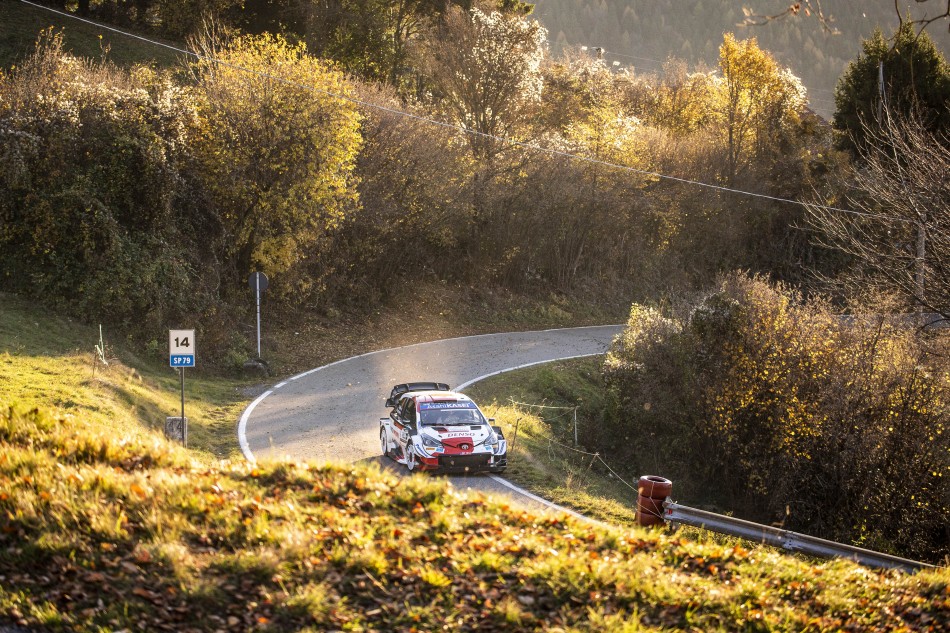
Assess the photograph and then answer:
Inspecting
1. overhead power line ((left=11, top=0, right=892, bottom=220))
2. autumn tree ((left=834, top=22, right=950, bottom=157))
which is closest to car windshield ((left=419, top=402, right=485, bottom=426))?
overhead power line ((left=11, top=0, right=892, bottom=220))

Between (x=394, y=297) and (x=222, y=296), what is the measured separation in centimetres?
914

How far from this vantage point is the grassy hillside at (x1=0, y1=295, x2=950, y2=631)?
659cm

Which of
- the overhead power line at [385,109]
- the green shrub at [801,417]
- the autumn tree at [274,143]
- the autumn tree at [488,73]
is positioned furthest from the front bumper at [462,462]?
the autumn tree at [488,73]

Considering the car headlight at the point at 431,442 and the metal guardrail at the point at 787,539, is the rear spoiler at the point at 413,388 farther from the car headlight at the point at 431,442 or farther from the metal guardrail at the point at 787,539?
the metal guardrail at the point at 787,539

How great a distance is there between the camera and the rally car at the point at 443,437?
16703 millimetres

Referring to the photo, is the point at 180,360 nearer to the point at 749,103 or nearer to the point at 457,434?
the point at 457,434

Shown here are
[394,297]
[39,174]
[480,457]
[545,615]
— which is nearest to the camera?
[545,615]

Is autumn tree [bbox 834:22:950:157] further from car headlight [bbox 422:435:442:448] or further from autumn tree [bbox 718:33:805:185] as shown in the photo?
car headlight [bbox 422:435:442:448]

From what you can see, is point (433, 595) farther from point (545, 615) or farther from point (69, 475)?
point (69, 475)

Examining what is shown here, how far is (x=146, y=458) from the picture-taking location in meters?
9.80

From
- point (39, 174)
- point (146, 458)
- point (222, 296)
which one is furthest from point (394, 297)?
point (146, 458)

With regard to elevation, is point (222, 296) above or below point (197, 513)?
above

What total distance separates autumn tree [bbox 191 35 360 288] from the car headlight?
52.3 ft

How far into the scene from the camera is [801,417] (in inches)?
818
